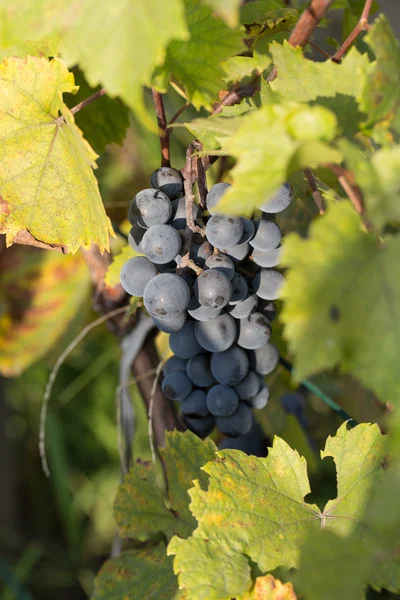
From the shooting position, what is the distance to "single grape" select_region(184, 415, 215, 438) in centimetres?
86

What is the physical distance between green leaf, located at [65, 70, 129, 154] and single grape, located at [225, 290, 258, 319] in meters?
0.39

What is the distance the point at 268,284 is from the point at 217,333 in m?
0.09

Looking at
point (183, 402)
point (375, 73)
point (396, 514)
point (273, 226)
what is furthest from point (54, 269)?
point (396, 514)

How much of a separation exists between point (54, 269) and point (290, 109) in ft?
4.70

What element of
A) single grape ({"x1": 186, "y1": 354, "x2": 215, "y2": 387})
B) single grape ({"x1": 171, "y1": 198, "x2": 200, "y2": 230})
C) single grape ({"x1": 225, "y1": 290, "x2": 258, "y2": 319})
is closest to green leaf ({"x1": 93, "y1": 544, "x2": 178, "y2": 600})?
single grape ({"x1": 186, "y1": 354, "x2": 215, "y2": 387})

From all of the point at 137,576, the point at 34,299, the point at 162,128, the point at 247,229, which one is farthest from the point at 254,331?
the point at 34,299

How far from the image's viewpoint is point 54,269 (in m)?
1.81

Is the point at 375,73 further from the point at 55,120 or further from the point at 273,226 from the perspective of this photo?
the point at 55,120

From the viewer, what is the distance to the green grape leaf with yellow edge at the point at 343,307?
0.45 meters

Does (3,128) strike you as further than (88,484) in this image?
No

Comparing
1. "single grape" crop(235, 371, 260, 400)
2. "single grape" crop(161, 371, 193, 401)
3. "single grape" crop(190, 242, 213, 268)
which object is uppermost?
"single grape" crop(190, 242, 213, 268)

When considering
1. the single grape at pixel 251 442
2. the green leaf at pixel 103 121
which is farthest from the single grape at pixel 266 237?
the single grape at pixel 251 442

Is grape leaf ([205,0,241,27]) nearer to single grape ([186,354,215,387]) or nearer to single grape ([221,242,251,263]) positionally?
single grape ([221,242,251,263])

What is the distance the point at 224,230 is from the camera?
64cm
